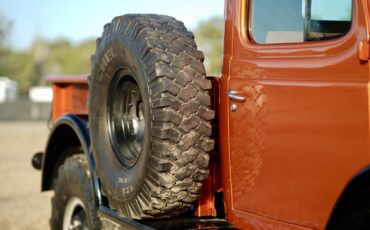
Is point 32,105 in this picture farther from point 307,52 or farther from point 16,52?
point 16,52

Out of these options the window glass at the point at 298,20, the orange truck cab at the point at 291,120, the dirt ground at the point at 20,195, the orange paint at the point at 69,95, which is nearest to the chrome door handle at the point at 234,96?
the orange truck cab at the point at 291,120

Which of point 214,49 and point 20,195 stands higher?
point 214,49

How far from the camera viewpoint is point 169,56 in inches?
126

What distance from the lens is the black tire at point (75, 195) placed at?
4074 millimetres

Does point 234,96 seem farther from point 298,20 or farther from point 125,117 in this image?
point 125,117

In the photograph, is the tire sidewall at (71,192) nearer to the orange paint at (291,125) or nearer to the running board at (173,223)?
the running board at (173,223)

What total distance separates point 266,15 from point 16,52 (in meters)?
76.3

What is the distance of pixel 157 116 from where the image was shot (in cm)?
316

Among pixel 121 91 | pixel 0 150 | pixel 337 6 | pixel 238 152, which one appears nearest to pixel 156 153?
pixel 238 152

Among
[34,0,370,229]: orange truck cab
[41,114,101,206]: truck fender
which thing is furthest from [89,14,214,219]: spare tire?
[41,114,101,206]: truck fender

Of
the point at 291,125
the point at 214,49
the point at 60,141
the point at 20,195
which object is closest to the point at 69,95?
the point at 60,141

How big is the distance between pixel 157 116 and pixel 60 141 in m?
1.87

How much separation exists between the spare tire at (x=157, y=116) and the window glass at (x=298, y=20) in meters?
0.34

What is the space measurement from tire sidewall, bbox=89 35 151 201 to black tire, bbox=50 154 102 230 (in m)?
0.34
